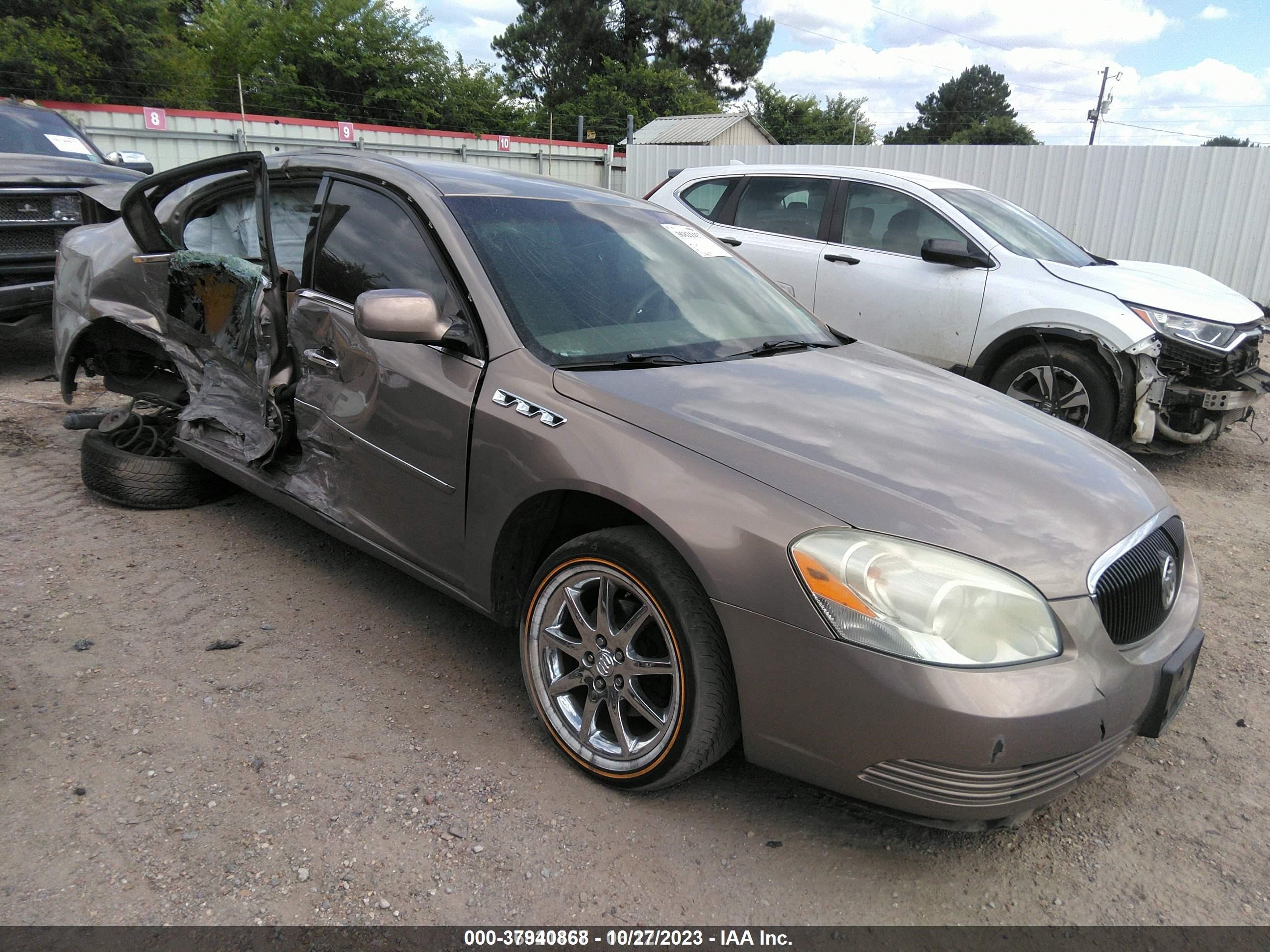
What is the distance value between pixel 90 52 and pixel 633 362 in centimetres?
3086

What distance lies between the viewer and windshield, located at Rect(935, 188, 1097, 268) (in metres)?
6.08

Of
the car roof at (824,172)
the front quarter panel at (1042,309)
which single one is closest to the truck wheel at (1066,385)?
the front quarter panel at (1042,309)

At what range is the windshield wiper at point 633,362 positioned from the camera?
8.84 feet

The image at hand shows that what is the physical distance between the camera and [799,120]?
55.4 m

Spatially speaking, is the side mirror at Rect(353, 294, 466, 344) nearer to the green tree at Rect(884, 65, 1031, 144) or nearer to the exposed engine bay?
the exposed engine bay

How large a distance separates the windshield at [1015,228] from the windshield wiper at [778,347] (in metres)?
3.30

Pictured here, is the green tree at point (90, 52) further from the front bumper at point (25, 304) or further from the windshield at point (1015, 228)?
the windshield at point (1015, 228)

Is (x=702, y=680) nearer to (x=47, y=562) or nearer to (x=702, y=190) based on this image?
(x=47, y=562)

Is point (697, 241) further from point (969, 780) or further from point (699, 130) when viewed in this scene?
point (699, 130)

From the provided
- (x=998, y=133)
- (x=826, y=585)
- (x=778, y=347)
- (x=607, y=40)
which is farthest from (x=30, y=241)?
(x=998, y=133)

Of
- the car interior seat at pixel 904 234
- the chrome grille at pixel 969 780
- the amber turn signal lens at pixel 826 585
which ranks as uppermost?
the car interior seat at pixel 904 234

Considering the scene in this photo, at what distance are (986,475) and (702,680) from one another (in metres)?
0.96

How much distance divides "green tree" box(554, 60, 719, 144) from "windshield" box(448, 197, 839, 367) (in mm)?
43398

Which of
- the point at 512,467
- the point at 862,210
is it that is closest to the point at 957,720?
the point at 512,467
